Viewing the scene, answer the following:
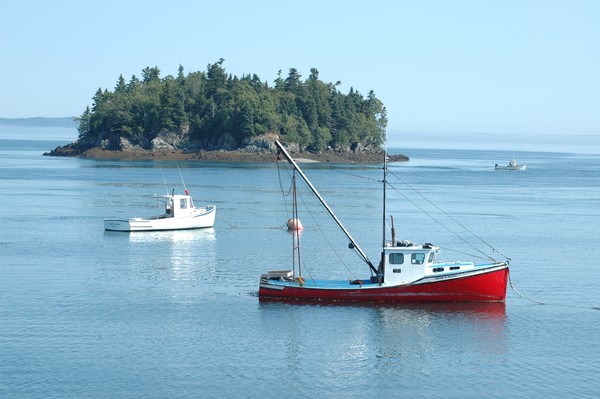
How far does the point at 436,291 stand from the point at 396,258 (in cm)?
308

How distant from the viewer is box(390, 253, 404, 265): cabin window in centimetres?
5244

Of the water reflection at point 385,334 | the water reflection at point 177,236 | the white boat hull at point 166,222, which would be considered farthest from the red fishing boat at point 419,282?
the white boat hull at point 166,222

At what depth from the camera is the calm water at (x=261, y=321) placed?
131ft

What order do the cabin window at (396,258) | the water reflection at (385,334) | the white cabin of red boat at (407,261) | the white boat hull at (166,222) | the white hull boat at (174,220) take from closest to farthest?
1. the water reflection at (385,334)
2. the white cabin of red boat at (407,261)
3. the cabin window at (396,258)
4. the white boat hull at (166,222)
5. the white hull boat at (174,220)

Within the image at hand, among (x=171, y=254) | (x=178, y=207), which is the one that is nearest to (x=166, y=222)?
(x=178, y=207)

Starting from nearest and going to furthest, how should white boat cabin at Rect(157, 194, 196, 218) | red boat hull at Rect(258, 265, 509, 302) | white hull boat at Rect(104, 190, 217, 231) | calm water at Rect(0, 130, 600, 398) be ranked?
calm water at Rect(0, 130, 600, 398) < red boat hull at Rect(258, 265, 509, 302) < white hull boat at Rect(104, 190, 217, 231) < white boat cabin at Rect(157, 194, 196, 218)

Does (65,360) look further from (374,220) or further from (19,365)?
(374,220)

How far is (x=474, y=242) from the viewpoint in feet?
263

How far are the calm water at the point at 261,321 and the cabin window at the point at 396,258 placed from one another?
2.67 m

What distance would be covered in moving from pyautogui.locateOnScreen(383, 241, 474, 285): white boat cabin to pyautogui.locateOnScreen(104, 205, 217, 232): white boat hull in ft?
124

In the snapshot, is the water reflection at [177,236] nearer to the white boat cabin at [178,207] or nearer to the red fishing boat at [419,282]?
the white boat cabin at [178,207]

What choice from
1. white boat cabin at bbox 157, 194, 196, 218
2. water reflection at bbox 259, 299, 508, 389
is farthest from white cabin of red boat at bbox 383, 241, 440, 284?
white boat cabin at bbox 157, 194, 196, 218

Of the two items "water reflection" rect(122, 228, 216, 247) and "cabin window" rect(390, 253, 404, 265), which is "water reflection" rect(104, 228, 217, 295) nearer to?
"water reflection" rect(122, 228, 216, 247)

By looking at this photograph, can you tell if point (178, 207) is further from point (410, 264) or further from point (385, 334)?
point (385, 334)
